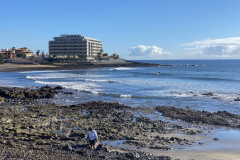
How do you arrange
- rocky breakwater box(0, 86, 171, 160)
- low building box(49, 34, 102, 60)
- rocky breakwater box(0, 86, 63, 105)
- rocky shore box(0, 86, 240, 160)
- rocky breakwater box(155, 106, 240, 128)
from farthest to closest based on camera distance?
low building box(49, 34, 102, 60)
rocky breakwater box(0, 86, 63, 105)
rocky breakwater box(155, 106, 240, 128)
rocky shore box(0, 86, 240, 160)
rocky breakwater box(0, 86, 171, 160)

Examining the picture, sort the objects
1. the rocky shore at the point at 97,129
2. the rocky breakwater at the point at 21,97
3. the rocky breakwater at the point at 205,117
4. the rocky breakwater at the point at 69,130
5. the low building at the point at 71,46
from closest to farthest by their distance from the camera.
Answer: the rocky breakwater at the point at 69,130 < the rocky shore at the point at 97,129 < the rocky breakwater at the point at 205,117 < the rocky breakwater at the point at 21,97 < the low building at the point at 71,46

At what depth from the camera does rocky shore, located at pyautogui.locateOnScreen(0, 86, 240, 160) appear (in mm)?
10484

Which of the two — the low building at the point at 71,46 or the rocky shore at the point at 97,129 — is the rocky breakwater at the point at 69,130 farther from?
the low building at the point at 71,46

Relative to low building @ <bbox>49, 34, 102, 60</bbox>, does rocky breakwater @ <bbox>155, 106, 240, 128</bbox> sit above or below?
below

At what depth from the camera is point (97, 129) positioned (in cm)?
1434

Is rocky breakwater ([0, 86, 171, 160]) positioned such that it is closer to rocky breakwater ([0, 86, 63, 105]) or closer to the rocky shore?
the rocky shore

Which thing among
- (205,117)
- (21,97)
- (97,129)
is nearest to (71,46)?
(21,97)

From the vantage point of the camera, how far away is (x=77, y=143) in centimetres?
1191

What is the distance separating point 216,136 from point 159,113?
6239 millimetres

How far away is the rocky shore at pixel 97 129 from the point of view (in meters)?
10.5

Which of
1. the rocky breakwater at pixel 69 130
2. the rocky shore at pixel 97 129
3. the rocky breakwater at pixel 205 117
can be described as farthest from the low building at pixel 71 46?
the rocky breakwater at pixel 205 117

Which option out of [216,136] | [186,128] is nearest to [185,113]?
[186,128]

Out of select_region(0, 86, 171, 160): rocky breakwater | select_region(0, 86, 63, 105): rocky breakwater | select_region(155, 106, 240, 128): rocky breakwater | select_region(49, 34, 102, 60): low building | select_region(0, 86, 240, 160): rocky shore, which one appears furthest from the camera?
Answer: select_region(49, 34, 102, 60): low building

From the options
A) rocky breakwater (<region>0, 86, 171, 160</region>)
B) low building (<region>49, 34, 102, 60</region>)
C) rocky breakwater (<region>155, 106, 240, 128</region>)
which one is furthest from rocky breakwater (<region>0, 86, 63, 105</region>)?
low building (<region>49, 34, 102, 60</region>)
